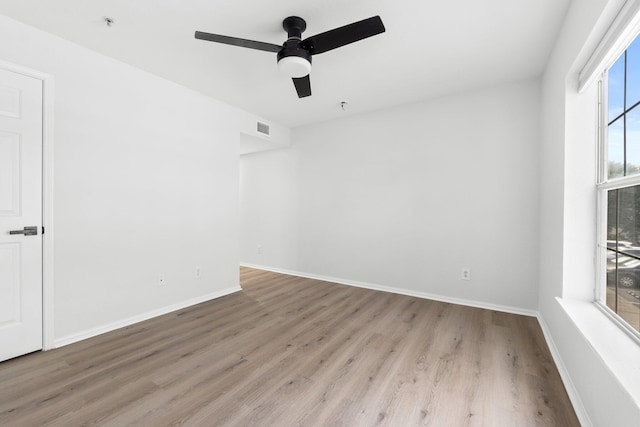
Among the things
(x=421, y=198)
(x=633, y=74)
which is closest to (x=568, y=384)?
(x=633, y=74)

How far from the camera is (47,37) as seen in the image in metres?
2.21

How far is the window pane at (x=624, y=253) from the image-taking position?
1.42 m

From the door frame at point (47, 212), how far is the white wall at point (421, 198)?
3.07 metres

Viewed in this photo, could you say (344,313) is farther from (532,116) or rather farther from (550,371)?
(532,116)

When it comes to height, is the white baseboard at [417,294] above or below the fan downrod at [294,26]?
below

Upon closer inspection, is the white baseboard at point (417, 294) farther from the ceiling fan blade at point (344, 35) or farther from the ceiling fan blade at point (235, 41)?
the ceiling fan blade at point (235, 41)

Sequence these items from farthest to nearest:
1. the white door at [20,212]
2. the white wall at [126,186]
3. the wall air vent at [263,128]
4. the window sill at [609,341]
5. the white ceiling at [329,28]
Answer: the wall air vent at [263,128]
the white wall at [126,186]
the white door at [20,212]
the white ceiling at [329,28]
the window sill at [609,341]

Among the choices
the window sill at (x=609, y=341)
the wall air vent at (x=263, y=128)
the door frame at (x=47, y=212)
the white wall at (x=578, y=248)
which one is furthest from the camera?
the wall air vent at (x=263, y=128)

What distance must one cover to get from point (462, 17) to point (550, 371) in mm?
2580

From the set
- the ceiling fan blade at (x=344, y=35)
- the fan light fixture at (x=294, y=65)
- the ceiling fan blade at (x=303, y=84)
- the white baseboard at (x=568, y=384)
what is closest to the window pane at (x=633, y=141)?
the white baseboard at (x=568, y=384)

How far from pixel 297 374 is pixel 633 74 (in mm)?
2600

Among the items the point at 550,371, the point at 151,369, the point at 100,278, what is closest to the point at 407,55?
the point at 550,371

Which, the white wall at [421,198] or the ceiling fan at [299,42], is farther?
the white wall at [421,198]

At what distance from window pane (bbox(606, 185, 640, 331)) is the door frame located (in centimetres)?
381
